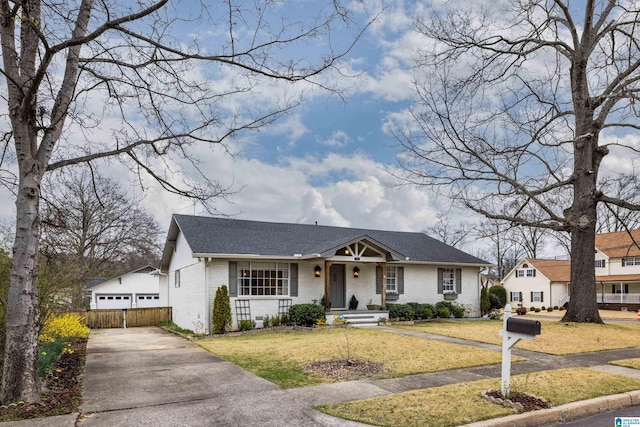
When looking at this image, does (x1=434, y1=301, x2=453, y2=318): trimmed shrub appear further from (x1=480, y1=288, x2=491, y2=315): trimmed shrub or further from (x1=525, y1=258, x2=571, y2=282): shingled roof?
(x1=525, y1=258, x2=571, y2=282): shingled roof

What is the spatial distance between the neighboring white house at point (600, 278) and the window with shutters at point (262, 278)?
32231mm

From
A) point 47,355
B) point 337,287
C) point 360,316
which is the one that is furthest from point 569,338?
point 47,355

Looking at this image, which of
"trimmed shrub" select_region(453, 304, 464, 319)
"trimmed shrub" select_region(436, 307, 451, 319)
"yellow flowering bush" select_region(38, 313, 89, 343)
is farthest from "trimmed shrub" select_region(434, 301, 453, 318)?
"yellow flowering bush" select_region(38, 313, 89, 343)

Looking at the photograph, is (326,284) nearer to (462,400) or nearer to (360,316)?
(360,316)

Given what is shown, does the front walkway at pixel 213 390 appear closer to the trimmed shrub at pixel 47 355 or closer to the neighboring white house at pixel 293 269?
the trimmed shrub at pixel 47 355

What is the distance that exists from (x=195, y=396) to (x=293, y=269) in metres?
11.3

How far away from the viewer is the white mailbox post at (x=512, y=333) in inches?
222

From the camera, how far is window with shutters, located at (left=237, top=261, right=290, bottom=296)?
55.7 feet

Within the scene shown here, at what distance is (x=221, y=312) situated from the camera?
15.6 m

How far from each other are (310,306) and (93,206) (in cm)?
1827

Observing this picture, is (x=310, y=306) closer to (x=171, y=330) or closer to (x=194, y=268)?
(x=194, y=268)


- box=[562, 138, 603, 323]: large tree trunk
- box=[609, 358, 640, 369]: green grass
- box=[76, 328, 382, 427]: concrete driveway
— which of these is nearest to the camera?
box=[76, 328, 382, 427]: concrete driveway

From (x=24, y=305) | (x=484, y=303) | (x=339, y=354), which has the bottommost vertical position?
(x=484, y=303)

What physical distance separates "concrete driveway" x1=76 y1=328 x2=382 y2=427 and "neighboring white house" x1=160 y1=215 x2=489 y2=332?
6.70 meters
